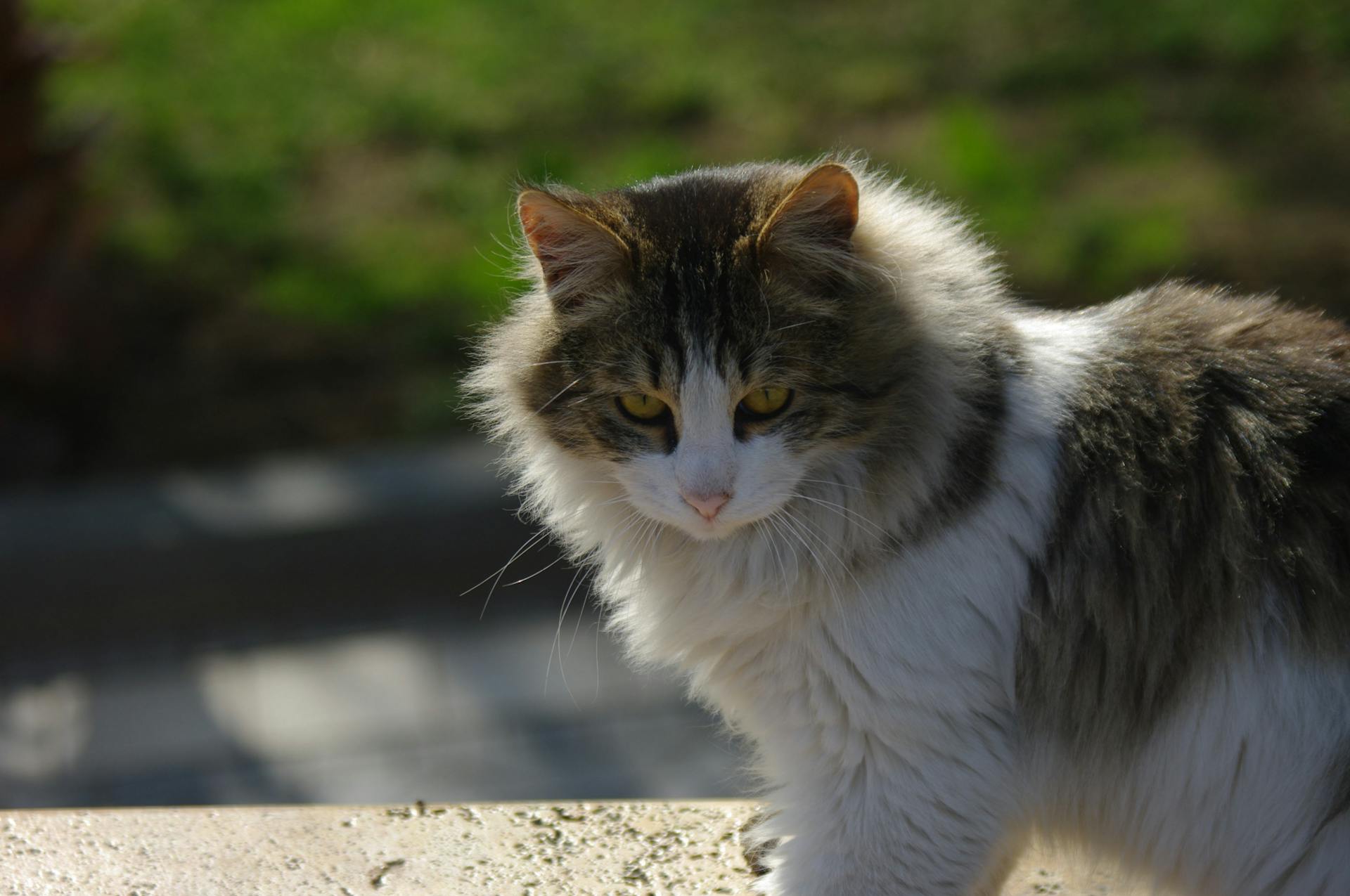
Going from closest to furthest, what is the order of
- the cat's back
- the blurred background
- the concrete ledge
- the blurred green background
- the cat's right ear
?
1. the cat's back
2. the cat's right ear
3. the concrete ledge
4. the blurred background
5. the blurred green background

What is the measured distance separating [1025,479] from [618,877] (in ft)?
2.93

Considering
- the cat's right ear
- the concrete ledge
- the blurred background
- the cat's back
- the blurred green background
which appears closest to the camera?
the cat's back

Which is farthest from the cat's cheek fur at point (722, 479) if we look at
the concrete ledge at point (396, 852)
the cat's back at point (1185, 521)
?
the concrete ledge at point (396, 852)

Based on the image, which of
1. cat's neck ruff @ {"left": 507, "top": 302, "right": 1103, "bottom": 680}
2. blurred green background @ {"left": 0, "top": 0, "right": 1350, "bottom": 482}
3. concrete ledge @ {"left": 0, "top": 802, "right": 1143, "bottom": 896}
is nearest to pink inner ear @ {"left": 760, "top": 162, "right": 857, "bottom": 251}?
cat's neck ruff @ {"left": 507, "top": 302, "right": 1103, "bottom": 680}

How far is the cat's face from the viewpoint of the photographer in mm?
1911

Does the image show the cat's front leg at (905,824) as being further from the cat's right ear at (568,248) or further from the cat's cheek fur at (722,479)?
the cat's right ear at (568,248)

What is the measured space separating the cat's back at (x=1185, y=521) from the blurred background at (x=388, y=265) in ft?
5.59

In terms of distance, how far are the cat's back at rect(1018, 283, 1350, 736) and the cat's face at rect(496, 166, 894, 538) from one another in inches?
12.8

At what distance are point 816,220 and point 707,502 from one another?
413mm

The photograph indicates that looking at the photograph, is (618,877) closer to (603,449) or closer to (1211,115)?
(603,449)

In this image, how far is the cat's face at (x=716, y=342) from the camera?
6.27 feet

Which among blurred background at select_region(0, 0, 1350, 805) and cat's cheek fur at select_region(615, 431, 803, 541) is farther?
blurred background at select_region(0, 0, 1350, 805)

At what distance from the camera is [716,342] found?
192cm

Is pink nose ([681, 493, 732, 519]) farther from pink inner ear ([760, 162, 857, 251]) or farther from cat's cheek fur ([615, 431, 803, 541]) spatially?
pink inner ear ([760, 162, 857, 251])
